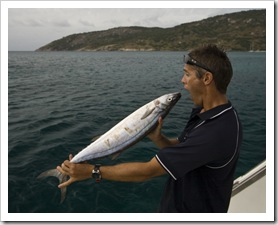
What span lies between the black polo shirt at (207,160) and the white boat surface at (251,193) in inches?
111

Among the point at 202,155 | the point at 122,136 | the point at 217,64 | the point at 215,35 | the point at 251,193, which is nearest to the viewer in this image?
the point at 202,155

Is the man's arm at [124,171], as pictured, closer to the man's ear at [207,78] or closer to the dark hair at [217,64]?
the man's ear at [207,78]

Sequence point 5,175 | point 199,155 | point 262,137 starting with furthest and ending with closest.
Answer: point 262,137 < point 5,175 < point 199,155

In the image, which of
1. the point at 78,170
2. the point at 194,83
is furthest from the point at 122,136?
the point at 194,83

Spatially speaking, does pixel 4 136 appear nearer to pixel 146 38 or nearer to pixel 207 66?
pixel 207 66

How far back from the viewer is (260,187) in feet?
19.6

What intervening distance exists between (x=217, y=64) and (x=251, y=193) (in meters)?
4.03

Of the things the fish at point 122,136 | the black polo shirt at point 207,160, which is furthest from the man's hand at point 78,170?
the black polo shirt at point 207,160

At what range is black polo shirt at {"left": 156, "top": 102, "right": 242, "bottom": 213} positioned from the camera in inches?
114

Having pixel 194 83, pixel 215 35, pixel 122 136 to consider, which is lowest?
pixel 122 136

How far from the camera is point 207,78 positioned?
320 cm

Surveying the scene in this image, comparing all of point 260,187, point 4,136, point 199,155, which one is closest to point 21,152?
point 4,136

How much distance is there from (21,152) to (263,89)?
88.5 ft

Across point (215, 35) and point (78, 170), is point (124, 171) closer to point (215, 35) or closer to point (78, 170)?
point (78, 170)
